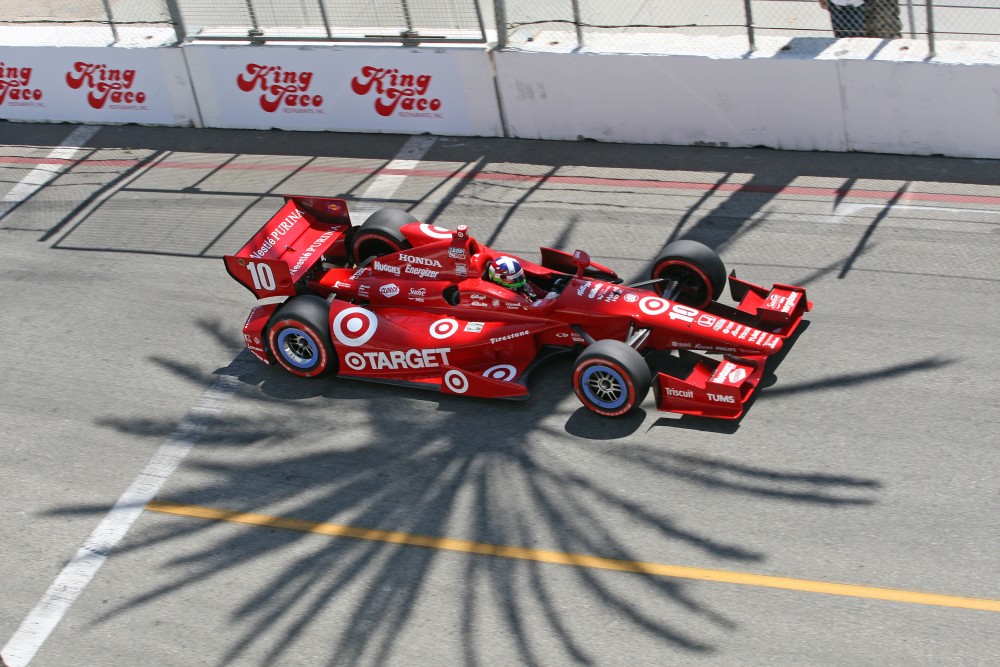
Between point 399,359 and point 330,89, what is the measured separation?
20.6 ft

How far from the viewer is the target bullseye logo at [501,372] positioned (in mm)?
9711

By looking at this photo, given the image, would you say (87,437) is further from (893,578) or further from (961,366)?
(961,366)

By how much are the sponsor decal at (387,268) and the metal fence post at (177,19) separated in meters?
6.76

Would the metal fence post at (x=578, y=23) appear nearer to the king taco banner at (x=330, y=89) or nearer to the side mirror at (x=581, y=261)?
the king taco banner at (x=330, y=89)

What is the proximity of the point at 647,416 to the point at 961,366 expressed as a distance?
284 centimetres

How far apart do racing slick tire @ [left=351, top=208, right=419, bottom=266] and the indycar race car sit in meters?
0.27

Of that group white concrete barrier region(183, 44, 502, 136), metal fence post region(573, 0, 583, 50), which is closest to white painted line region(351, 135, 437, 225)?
white concrete barrier region(183, 44, 502, 136)

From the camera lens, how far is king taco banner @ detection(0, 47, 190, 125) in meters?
15.6

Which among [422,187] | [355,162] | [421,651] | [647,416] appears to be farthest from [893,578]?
[355,162]

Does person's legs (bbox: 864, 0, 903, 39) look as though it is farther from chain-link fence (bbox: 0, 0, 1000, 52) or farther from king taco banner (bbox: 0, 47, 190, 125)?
king taco banner (bbox: 0, 47, 190, 125)

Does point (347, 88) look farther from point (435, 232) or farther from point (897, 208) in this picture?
point (897, 208)

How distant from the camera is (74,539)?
8953 mm

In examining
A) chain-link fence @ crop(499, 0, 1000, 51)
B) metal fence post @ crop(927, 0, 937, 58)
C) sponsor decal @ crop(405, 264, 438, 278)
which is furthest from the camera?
chain-link fence @ crop(499, 0, 1000, 51)

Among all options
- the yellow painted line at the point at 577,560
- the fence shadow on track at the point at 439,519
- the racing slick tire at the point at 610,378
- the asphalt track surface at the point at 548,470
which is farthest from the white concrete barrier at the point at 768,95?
the yellow painted line at the point at 577,560
